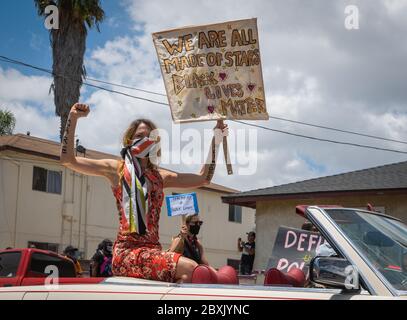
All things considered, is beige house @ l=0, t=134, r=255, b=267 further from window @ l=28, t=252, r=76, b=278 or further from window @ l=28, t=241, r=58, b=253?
window @ l=28, t=252, r=76, b=278

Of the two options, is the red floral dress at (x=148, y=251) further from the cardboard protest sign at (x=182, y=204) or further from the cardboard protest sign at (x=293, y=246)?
the cardboard protest sign at (x=182, y=204)

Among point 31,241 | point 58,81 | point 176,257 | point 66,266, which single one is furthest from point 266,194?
point 176,257

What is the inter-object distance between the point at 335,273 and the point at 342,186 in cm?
1220

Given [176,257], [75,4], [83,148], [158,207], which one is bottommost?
[176,257]

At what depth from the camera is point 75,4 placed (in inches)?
703

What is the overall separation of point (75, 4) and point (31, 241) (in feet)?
28.2

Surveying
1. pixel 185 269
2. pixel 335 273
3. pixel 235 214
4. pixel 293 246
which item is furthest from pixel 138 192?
pixel 235 214

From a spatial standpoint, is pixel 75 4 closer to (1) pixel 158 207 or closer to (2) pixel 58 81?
(2) pixel 58 81

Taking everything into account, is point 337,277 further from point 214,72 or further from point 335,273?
point 214,72

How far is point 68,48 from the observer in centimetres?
1800

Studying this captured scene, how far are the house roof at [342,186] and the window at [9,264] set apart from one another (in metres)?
8.10
